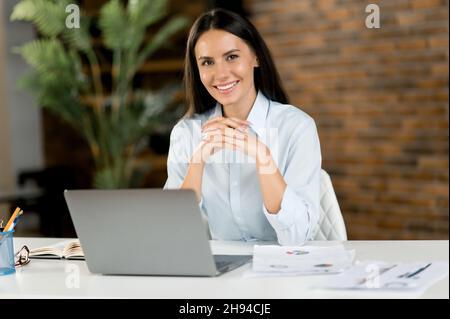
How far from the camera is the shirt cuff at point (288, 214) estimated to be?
2021 millimetres

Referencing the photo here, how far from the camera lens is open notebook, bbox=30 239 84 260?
2.01 meters

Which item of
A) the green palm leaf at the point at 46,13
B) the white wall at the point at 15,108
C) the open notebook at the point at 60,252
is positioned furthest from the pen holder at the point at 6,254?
the white wall at the point at 15,108

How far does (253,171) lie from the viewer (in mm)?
2258

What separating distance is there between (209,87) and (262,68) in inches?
6.9

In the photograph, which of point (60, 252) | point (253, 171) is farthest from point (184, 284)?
point (253, 171)

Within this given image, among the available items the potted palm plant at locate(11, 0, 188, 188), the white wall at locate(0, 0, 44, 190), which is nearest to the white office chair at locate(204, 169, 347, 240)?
the potted palm plant at locate(11, 0, 188, 188)

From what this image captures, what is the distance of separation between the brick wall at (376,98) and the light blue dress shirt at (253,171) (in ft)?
6.99

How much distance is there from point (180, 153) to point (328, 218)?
0.50 meters

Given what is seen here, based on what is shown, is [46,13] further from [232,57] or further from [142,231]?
[142,231]

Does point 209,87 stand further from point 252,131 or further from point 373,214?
point 373,214

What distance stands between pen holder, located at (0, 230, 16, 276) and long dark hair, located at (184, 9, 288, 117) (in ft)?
2.52

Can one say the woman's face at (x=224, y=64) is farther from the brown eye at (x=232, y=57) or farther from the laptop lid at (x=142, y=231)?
the laptop lid at (x=142, y=231)

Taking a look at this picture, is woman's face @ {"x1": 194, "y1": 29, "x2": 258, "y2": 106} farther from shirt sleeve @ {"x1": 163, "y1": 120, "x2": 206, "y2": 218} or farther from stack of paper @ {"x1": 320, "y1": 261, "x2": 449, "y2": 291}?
stack of paper @ {"x1": 320, "y1": 261, "x2": 449, "y2": 291}
